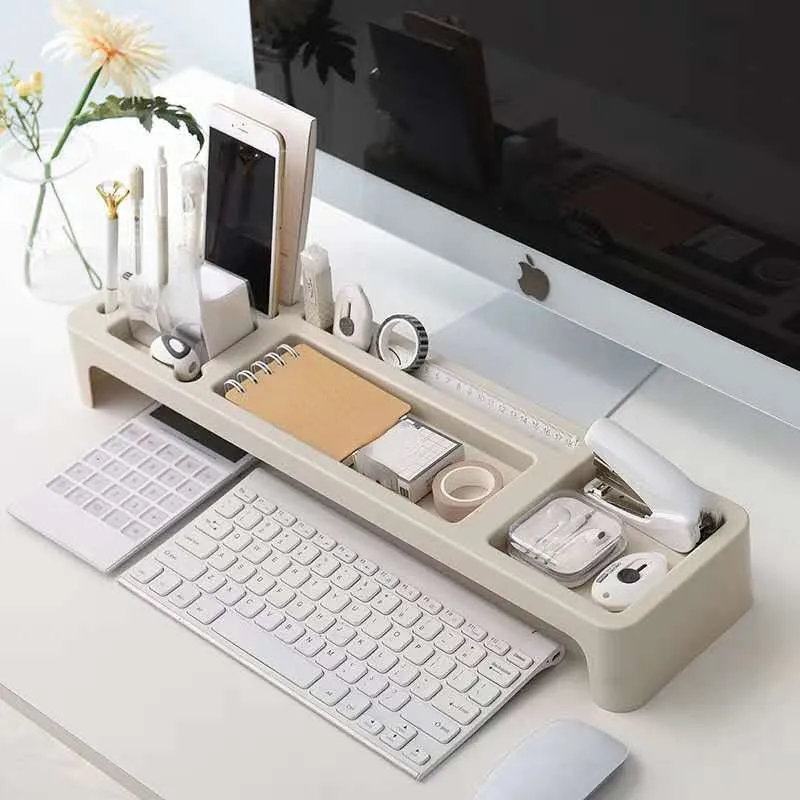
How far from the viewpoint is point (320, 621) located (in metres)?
1.19

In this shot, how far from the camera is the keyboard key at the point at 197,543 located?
49.1 inches

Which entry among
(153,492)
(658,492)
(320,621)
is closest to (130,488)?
(153,492)

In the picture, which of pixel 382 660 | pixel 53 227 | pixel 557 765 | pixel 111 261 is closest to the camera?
pixel 557 765

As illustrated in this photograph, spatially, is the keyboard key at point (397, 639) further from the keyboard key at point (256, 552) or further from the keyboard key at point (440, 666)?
the keyboard key at point (256, 552)

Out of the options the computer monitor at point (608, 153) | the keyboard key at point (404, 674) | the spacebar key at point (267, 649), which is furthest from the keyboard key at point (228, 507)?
the computer monitor at point (608, 153)

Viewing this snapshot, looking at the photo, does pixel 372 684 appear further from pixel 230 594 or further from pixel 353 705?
pixel 230 594

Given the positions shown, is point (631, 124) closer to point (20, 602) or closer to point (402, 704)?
point (402, 704)

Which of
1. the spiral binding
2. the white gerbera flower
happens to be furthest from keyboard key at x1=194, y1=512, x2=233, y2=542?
the white gerbera flower

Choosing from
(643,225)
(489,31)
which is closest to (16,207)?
(489,31)

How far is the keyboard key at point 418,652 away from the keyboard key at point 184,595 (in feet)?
0.57

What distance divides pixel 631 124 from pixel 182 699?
559 millimetres

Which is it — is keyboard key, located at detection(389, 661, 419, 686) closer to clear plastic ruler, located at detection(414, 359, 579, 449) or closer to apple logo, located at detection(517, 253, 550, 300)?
clear plastic ruler, located at detection(414, 359, 579, 449)

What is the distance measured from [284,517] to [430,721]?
24 centimetres

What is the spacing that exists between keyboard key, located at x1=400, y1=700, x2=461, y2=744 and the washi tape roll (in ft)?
1.00
